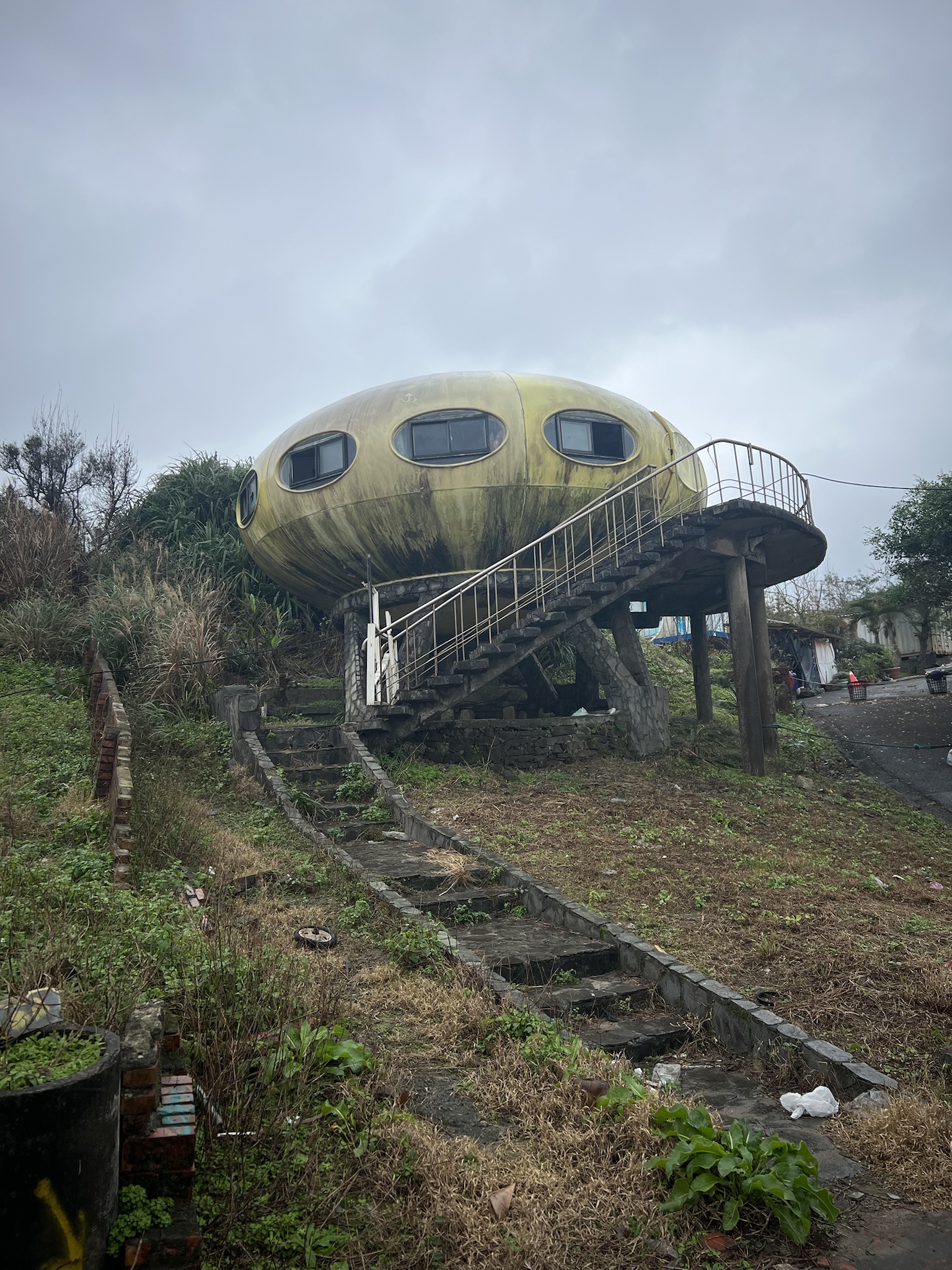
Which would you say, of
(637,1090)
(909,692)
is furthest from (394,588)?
(909,692)

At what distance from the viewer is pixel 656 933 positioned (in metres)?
6.28

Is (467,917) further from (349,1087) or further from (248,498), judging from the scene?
(248,498)

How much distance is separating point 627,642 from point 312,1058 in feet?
39.0

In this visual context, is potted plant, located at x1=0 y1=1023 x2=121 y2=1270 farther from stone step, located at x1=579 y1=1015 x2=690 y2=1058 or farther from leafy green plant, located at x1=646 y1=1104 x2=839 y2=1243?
stone step, located at x1=579 y1=1015 x2=690 y2=1058

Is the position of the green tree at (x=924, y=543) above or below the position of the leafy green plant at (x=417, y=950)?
above

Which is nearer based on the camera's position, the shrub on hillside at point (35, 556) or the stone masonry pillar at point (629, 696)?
the stone masonry pillar at point (629, 696)

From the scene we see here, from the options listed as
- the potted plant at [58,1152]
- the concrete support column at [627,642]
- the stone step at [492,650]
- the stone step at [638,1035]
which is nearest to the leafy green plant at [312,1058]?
the potted plant at [58,1152]

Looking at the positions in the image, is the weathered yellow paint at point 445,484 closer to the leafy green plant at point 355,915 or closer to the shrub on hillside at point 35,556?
the shrub on hillside at point 35,556

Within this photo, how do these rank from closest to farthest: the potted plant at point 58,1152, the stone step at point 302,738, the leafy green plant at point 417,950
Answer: the potted plant at point 58,1152 < the leafy green plant at point 417,950 < the stone step at point 302,738

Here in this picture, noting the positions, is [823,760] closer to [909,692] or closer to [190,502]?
[909,692]

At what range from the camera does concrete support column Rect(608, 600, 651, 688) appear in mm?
14680

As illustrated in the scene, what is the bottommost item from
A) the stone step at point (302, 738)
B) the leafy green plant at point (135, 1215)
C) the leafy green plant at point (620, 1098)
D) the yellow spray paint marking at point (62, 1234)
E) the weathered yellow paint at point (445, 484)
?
the leafy green plant at point (620, 1098)

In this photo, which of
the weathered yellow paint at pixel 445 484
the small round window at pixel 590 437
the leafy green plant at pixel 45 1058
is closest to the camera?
the leafy green plant at pixel 45 1058

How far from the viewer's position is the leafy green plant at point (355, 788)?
10531 mm
